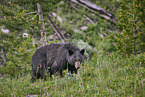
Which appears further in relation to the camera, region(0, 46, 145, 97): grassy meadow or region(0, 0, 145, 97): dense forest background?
region(0, 0, 145, 97): dense forest background

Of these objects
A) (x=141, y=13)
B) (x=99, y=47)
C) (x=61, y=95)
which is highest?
(x=141, y=13)

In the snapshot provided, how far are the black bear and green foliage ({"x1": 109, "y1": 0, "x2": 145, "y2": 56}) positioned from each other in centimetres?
271

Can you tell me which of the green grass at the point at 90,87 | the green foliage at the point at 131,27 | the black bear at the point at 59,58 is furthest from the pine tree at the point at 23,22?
the green grass at the point at 90,87

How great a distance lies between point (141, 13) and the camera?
21.8ft

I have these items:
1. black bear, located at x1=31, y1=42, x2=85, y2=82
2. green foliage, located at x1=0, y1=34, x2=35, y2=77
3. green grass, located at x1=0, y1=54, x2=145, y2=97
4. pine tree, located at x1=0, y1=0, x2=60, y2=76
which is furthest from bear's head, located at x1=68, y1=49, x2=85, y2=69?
green foliage, located at x1=0, y1=34, x2=35, y2=77

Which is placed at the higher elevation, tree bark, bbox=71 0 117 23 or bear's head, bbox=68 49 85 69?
tree bark, bbox=71 0 117 23

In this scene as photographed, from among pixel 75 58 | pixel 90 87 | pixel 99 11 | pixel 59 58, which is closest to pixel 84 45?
pixel 99 11

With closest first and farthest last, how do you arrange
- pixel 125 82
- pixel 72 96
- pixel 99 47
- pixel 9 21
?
pixel 72 96 < pixel 125 82 < pixel 9 21 < pixel 99 47

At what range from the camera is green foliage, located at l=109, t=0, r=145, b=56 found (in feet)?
22.3

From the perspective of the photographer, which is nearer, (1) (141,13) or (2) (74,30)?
(1) (141,13)

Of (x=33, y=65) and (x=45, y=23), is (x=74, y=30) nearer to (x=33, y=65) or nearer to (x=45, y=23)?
(x=45, y=23)

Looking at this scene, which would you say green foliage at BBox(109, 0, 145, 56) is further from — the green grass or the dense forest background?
the green grass

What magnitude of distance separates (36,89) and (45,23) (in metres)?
6.02

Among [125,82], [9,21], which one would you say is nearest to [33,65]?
[125,82]
